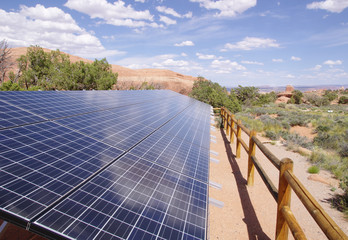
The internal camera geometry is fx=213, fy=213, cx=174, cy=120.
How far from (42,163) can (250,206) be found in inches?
231

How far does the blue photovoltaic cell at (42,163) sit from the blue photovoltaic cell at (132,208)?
8.2 inches

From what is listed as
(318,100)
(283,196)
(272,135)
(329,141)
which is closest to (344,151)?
(329,141)

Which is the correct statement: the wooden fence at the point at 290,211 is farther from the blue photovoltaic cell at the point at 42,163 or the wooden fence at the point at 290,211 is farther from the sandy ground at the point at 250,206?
the blue photovoltaic cell at the point at 42,163

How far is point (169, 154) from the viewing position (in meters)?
5.47

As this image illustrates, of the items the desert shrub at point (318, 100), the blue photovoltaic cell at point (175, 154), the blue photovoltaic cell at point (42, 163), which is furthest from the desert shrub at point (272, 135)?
the desert shrub at point (318, 100)

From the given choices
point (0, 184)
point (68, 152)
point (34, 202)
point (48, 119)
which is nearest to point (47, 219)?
point (34, 202)

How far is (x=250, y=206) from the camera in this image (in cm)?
654

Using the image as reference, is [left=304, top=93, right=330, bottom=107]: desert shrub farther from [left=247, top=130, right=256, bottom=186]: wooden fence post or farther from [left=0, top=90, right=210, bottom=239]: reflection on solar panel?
[left=0, top=90, right=210, bottom=239]: reflection on solar panel

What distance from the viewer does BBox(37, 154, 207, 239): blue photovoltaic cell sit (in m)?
2.25

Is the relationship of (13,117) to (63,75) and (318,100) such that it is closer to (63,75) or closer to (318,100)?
(63,75)

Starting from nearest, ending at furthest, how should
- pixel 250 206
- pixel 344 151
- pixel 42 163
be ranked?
pixel 42 163 → pixel 250 206 → pixel 344 151

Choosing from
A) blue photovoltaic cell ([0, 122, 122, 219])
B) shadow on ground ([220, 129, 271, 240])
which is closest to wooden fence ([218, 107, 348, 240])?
shadow on ground ([220, 129, 271, 240])

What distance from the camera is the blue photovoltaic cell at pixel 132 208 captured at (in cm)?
225

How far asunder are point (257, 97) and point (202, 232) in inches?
2130
